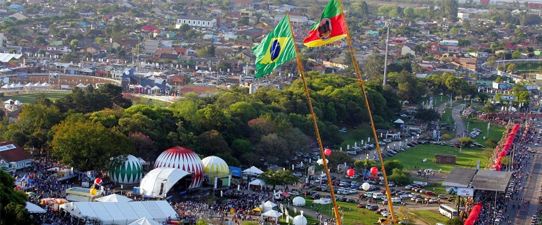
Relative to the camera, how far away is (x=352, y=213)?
2755 cm

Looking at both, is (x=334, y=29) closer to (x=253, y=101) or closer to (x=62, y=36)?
(x=253, y=101)

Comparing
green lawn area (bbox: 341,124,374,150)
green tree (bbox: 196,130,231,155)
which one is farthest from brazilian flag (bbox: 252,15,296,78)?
green lawn area (bbox: 341,124,374,150)

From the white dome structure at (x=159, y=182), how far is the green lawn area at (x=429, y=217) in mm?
6993

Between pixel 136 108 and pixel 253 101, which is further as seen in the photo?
pixel 253 101

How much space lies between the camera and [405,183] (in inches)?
1265

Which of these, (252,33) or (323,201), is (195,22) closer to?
(252,33)

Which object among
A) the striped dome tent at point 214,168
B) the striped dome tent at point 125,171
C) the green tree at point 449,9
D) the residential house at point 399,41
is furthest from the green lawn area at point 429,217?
the green tree at point 449,9

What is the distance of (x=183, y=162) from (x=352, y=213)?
5.33m

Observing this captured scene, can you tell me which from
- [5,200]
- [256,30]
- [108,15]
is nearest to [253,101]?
[5,200]

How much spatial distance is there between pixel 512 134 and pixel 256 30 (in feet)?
154

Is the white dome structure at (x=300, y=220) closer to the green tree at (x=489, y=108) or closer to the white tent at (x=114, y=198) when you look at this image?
the white tent at (x=114, y=198)

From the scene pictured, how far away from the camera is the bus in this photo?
1102 inches

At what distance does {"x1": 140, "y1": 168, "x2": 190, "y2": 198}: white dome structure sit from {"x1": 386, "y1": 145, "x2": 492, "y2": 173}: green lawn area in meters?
11.4

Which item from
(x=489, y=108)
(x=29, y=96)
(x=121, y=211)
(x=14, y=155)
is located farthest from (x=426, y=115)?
(x=121, y=211)
